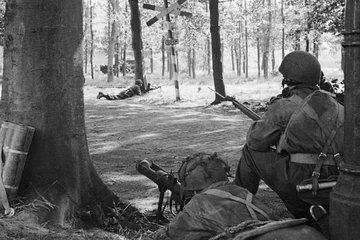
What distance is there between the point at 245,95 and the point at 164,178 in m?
17.7

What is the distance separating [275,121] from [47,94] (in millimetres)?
1984

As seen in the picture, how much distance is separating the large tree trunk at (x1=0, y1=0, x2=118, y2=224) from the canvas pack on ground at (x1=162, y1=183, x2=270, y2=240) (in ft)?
4.55

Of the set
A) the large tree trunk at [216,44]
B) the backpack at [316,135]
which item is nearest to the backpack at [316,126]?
the backpack at [316,135]

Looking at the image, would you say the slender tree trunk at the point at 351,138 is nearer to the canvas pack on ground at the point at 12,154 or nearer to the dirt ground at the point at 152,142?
the dirt ground at the point at 152,142

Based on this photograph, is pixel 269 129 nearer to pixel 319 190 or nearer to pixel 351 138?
pixel 319 190

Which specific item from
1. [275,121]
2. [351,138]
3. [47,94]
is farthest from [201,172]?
[351,138]

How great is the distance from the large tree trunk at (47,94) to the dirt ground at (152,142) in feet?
4.55

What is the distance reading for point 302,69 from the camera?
417cm

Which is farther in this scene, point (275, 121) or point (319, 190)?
point (275, 121)

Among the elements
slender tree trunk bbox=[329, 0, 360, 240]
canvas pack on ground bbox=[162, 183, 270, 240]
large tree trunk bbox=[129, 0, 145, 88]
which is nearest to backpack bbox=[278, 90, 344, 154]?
canvas pack on ground bbox=[162, 183, 270, 240]

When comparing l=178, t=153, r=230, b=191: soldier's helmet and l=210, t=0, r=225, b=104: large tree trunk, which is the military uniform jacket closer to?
l=178, t=153, r=230, b=191: soldier's helmet

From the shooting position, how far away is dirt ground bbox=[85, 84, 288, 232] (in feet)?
21.8

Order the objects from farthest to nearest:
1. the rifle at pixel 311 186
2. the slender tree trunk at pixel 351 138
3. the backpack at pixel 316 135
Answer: the backpack at pixel 316 135
the rifle at pixel 311 186
the slender tree trunk at pixel 351 138

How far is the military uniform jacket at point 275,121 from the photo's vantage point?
12.9 feet
